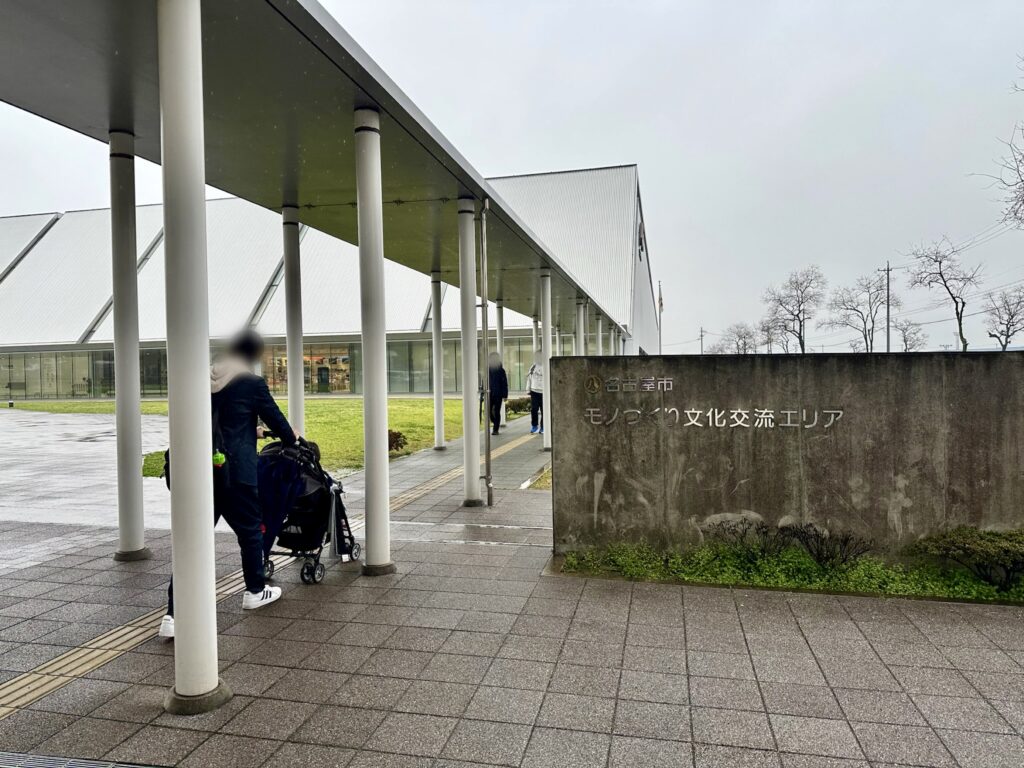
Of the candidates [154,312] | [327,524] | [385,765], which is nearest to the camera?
[385,765]

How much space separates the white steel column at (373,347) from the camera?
565cm

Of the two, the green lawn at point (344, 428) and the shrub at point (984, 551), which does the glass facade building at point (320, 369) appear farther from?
the shrub at point (984, 551)

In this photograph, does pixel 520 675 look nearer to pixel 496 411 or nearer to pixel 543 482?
pixel 543 482

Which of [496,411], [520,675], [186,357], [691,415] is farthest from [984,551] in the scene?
[496,411]

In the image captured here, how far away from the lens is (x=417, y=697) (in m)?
3.57

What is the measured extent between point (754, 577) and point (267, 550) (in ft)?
12.1

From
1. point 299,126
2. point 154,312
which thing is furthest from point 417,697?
point 154,312

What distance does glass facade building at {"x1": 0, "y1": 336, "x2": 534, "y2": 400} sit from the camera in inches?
1591

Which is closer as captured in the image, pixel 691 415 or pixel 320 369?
pixel 691 415

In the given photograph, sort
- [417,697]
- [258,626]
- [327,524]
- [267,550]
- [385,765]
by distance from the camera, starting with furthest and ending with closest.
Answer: [327,524], [267,550], [258,626], [417,697], [385,765]

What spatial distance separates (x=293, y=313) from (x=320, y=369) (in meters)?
34.1

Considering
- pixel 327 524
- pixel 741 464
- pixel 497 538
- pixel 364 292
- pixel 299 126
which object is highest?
pixel 299 126

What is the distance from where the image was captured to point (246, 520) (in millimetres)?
4793

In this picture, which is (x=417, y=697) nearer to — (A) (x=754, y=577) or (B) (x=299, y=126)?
(A) (x=754, y=577)
